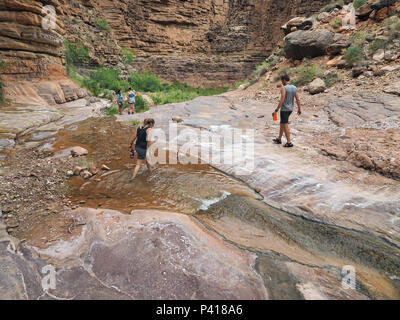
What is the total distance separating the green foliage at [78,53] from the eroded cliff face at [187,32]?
48 centimetres

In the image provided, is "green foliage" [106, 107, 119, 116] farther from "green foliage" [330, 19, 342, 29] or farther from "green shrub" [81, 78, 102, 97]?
"green foliage" [330, 19, 342, 29]

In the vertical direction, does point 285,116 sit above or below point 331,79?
below

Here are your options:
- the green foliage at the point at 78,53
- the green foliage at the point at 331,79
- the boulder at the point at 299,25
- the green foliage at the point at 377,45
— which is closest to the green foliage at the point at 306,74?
the green foliage at the point at 331,79

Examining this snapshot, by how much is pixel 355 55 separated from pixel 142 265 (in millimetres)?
11170

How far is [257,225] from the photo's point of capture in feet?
9.06

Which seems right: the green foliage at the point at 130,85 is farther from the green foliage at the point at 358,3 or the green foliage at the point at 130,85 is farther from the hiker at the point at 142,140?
the green foliage at the point at 358,3

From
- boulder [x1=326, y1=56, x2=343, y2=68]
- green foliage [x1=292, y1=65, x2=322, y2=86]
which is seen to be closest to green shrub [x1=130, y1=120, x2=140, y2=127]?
green foliage [x1=292, y1=65, x2=322, y2=86]

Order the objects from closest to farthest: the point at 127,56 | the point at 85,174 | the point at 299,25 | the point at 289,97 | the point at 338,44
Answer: the point at 85,174
the point at 289,97
the point at 338,44
the point at 299,25
the point at 127,56

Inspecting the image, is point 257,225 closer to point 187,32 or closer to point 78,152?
point 78,152

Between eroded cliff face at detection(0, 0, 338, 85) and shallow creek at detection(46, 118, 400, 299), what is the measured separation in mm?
17982

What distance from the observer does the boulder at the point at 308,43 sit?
11039mm

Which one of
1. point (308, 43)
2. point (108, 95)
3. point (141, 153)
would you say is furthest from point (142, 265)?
point (108, 95)

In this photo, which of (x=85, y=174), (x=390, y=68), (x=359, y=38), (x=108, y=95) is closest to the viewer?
(x=85, y=174)
